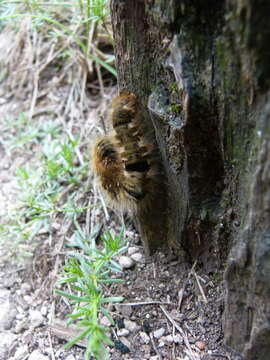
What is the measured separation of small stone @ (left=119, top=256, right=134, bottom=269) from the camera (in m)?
1.87

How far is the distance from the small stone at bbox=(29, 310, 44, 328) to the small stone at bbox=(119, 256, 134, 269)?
1.32ft

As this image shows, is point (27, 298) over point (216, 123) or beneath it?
beneath

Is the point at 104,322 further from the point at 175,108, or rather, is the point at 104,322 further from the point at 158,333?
the point at 175,108

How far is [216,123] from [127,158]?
47 cm

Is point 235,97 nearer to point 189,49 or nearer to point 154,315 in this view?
point 189,49

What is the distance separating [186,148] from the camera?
144cm

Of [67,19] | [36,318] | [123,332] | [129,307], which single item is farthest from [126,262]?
[67,19]

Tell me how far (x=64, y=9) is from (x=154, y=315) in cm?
225

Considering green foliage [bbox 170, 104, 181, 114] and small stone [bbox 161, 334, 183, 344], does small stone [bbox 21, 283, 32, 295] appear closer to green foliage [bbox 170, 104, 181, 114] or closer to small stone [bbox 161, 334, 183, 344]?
small stone [bbox 161, 334, 183, 344]

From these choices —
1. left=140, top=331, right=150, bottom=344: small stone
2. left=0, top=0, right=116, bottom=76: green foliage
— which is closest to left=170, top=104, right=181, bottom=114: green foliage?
left=140, top=331, right=150, bottom=344: small stone

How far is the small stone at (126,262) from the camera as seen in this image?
73.7 inches

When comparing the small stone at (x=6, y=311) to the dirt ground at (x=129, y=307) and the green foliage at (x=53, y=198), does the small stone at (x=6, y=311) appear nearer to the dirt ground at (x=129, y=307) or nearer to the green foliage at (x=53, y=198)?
the dirt ground at (x=129, y=307)

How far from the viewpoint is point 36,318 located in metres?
1.82

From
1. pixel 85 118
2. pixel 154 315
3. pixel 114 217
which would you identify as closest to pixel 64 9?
pixel 85 118
